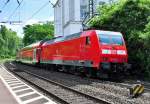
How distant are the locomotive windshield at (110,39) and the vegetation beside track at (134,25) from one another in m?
1.36

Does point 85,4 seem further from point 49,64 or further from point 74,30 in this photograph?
point 49,64

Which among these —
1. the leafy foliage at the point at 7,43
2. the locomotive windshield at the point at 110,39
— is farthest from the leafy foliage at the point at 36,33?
the locomotive windshield at the point at 110,39

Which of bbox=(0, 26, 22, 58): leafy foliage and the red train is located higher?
bbox=(0, 26, 22, 58): leafy foliage

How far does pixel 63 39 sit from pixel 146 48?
31.8 feet

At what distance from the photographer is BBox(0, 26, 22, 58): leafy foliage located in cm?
14400

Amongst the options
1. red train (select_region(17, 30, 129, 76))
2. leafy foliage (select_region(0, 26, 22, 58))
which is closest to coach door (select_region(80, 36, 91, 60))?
red train (select_region(17, 30, 129, 76))

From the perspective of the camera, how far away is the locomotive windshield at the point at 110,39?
1075 inches

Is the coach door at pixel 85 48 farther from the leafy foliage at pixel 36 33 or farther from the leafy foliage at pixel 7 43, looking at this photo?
the leafy foliage at pixel 7 43

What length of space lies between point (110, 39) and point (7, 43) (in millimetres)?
128914

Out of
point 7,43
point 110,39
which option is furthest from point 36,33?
point 110,39

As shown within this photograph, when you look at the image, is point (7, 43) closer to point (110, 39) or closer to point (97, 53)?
point (110, 39)

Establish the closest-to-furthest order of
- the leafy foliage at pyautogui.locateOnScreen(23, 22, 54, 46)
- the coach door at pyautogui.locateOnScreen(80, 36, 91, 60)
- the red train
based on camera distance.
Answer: the red train → the coach door at pyautogui.locateOnScreen(80, 36, 91, 60) → the leafy foliage at pyautogui.locateOnScreen(23, 22, 54, 46)

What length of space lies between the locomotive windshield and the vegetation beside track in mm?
1365

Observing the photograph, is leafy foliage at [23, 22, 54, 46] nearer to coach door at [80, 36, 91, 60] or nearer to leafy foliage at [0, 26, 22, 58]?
leafy foliage at [0, 26, 22, 58]
